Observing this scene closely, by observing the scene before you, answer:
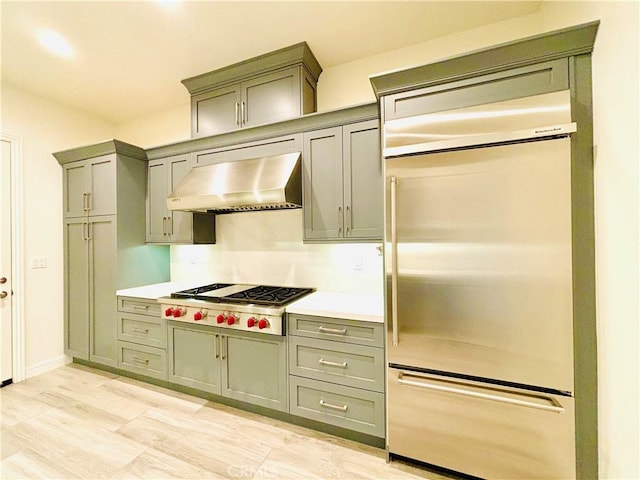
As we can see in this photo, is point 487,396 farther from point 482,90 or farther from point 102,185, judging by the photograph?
point 102,185

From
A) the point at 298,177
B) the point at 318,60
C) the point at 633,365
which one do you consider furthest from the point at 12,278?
the point at 633,365

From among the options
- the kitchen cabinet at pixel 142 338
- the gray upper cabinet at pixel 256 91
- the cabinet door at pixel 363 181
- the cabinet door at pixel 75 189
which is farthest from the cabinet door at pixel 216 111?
the kitchen cabinet at pixel 142 338

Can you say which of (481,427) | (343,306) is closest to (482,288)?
(481,427)

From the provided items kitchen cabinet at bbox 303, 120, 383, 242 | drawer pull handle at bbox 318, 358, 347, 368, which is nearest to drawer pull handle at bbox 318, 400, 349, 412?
drawer pull handle at bbox 318, 358, 347, 368

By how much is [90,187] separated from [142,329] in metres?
1.63

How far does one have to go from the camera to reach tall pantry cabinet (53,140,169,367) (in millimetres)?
2709

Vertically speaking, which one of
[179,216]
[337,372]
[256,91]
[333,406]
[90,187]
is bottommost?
[333,406]

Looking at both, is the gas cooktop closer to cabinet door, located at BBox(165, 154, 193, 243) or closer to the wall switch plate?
cabinet door, located at BBox(165, 154, 193, 243)

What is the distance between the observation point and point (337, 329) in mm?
1836

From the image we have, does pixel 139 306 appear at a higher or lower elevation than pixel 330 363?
higher

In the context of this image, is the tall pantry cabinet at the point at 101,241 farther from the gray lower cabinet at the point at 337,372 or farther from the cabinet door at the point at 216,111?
the gray lower cabinet at the point at 337,372

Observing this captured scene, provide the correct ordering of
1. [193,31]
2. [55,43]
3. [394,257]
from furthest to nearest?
[55,43]
[193,31]
[394,257]

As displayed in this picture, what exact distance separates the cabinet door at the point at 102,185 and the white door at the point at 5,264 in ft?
2.15

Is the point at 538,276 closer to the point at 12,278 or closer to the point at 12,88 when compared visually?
the point at 12,278
